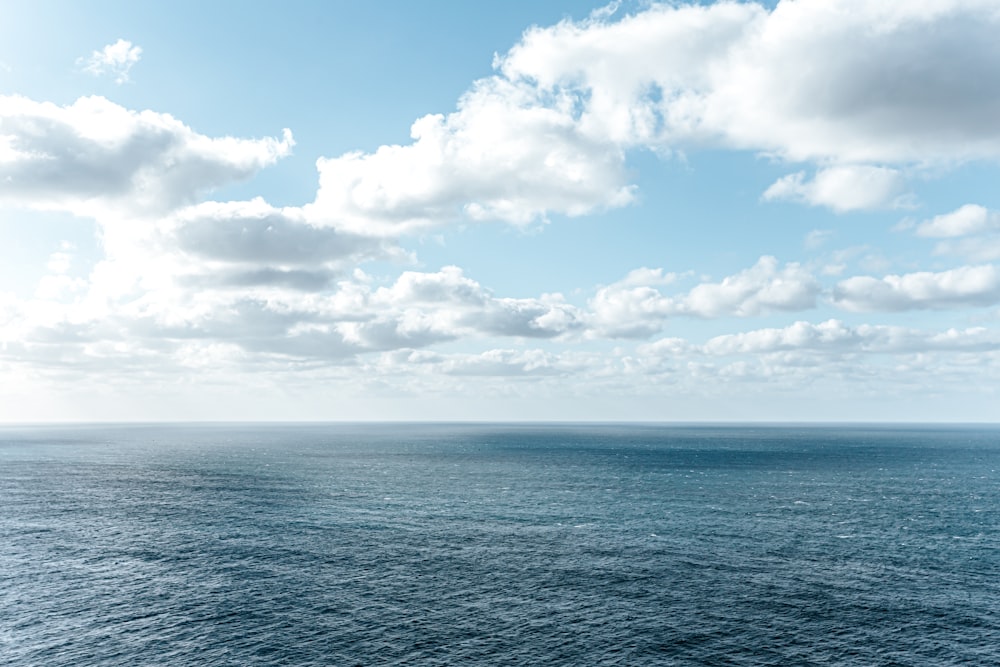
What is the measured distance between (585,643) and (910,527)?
4194 inches

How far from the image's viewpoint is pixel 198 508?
177 metres

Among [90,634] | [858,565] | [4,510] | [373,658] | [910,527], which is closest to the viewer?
[373,658]

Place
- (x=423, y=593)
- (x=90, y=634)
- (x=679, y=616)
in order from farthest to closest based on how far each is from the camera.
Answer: (x=423, y=593)
(x=679, y=616)
(x=90, y=634)

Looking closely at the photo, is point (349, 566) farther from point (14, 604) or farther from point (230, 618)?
Result: point (14, 604)

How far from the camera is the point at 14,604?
99688 millimetres

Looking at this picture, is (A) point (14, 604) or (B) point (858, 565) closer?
(A) point (14, 604)

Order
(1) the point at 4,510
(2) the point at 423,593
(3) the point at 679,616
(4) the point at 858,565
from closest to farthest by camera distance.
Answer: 1. (3) the point at 679,616
2. (2) the point at 423,593
3. (4) the point at 858,565
4. (1) the point at 4,510

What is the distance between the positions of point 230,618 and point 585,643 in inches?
2068

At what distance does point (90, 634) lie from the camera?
89188 millimetres

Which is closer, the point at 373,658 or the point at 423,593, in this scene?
the point at 373,658

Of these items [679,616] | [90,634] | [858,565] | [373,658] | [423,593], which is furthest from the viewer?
[858,565]

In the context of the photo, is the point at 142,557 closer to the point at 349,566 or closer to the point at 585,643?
the point at 349,566

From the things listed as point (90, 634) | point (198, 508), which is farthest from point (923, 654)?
point (198, 508)

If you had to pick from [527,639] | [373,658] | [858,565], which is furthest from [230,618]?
[858,565]
